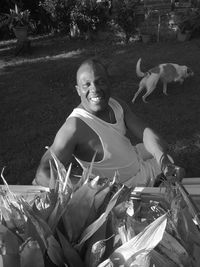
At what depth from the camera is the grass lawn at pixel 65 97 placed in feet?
13.6

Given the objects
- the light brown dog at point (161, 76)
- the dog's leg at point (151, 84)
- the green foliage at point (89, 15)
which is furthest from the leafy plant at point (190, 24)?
the dog's leg at point (151, 84)

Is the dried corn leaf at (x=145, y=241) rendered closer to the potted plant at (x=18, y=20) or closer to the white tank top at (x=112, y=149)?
the white tank top at (x=112, y=149)

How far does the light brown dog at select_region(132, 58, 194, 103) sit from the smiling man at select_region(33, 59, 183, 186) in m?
3.10

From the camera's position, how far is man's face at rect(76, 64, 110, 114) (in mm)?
1952

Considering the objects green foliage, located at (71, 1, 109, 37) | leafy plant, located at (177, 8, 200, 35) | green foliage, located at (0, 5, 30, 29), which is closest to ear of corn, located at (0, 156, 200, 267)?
leafy plant, located at (177, 8, 200, 35)

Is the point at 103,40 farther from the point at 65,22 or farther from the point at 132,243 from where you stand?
the point at 132,243

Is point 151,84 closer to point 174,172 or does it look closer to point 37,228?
point 174,172

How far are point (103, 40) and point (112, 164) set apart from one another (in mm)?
7206

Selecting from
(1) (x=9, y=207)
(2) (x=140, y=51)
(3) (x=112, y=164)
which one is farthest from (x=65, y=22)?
(1) (x=9, y=207)

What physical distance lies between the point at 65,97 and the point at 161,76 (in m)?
1.39

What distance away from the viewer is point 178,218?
3.02ft

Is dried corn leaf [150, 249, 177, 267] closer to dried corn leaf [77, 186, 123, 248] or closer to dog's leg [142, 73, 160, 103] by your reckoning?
dried corn leaf [77, 186, 123, 248]

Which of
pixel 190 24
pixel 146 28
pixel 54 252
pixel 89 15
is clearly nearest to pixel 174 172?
pixel 54 252

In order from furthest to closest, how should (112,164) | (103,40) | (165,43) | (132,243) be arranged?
(103,40)
(165,43)
(112,164)
(132,243)
